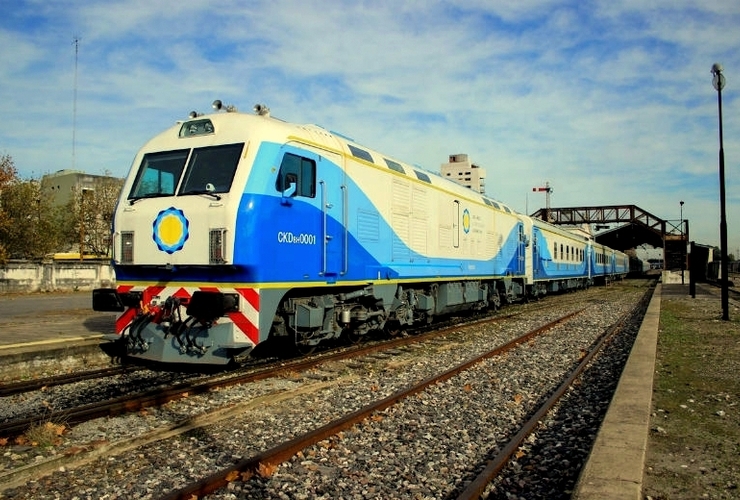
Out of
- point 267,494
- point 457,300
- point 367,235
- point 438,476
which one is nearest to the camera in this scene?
point 267,494

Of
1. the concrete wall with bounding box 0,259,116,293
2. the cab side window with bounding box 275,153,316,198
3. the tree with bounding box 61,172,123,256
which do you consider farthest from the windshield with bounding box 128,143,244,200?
the tree with bounding box 61,172,123,256

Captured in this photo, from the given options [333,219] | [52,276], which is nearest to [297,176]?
[333,219]

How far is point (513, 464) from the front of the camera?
517 centimetres

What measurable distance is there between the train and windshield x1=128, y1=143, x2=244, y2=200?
0.06ft

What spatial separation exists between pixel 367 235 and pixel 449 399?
13.5ft

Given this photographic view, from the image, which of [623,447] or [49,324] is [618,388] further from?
[49,324]

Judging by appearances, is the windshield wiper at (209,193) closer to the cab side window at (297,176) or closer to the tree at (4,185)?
the cab side window at (297,176)

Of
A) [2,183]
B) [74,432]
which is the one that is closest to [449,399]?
[74,432]

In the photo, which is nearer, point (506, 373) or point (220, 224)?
point (220, 224)

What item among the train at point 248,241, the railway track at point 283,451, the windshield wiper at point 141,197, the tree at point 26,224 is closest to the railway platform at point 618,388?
the railway track at point 283,451

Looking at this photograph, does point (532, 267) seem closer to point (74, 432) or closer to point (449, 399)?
point (449, 399)

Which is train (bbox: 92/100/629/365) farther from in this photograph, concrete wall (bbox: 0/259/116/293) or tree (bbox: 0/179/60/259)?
tree (bbox: 0/179/60/259)

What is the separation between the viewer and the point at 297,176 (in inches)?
350

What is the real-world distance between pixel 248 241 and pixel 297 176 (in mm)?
1506
